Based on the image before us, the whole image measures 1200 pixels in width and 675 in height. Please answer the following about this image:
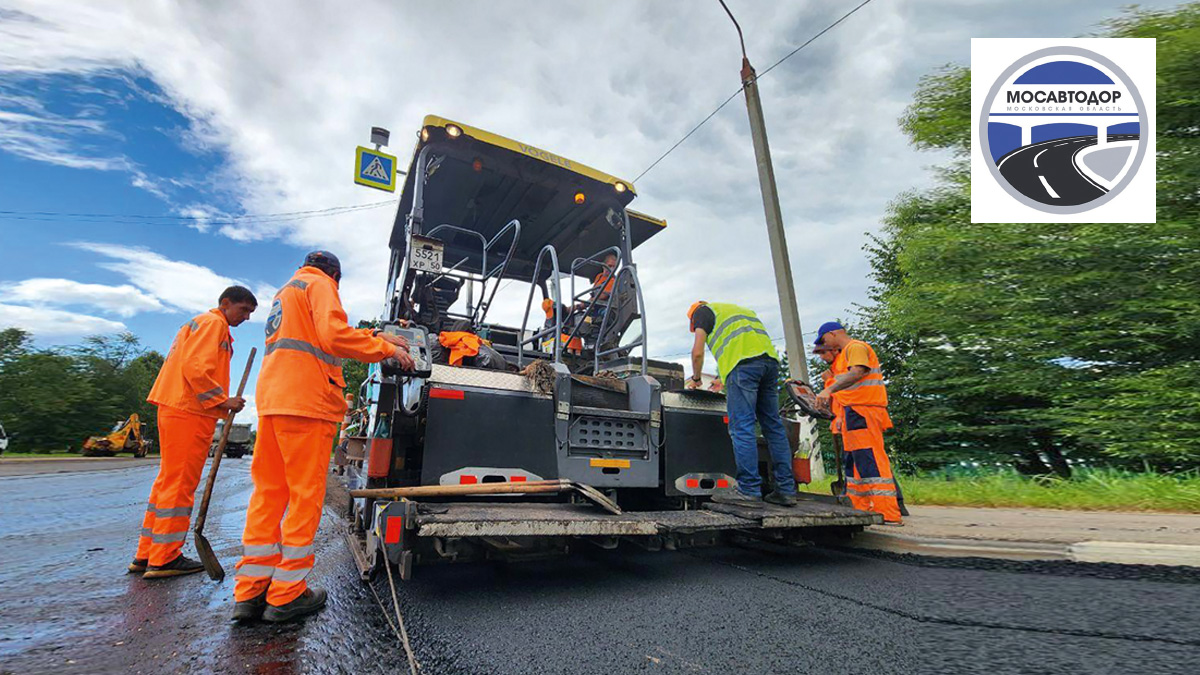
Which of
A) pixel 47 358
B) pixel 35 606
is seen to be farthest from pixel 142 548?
pixel 47 358

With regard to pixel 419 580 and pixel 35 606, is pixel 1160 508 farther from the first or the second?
pixel 35 606

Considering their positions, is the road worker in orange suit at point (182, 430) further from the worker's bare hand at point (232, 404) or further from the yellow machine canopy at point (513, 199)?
the yellow machine canopy at point (513, 199)

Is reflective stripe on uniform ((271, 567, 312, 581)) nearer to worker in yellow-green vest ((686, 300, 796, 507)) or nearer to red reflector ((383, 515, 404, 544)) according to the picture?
red reflector ((383, 515, 404, 544))

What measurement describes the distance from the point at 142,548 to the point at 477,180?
131 inches

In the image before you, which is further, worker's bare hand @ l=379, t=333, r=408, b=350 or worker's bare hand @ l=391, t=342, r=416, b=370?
worker's bare hand @ l=379, t=333, r=408, b=350

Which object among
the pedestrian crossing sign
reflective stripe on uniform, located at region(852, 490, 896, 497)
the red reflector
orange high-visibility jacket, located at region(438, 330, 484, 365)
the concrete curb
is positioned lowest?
the concrete curb

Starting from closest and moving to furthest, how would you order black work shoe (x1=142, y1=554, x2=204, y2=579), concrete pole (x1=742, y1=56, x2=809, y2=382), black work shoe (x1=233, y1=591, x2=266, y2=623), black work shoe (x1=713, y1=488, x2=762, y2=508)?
1. black work shoe (x1=233, y1=591, x2=266, y2=623)
2. black work shoe (x1=142, y1=554, x2=204, y2=579)
3. black work shoe (x1=713, y1=488, x2=762, y2=508)
4. concrete pole (x1=742, y1=56, x2=809, y2=382)

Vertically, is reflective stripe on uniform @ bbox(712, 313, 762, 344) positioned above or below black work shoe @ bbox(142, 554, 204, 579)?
above

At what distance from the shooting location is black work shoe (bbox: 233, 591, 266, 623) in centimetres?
210

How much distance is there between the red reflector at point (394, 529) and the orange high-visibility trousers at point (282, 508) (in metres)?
0.28

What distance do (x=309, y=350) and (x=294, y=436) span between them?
0.39 m

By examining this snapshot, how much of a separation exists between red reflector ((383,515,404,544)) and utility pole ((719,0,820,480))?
16.8 ft

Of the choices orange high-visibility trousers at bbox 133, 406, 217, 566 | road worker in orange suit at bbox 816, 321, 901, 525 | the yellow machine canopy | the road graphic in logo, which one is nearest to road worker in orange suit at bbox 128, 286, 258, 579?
orange high-visibility trousers at bbox 133, 406, 217, 566

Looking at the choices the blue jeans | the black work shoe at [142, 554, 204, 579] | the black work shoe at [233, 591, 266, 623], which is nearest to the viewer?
the black work shoe at [233, 591, 266, 623]
